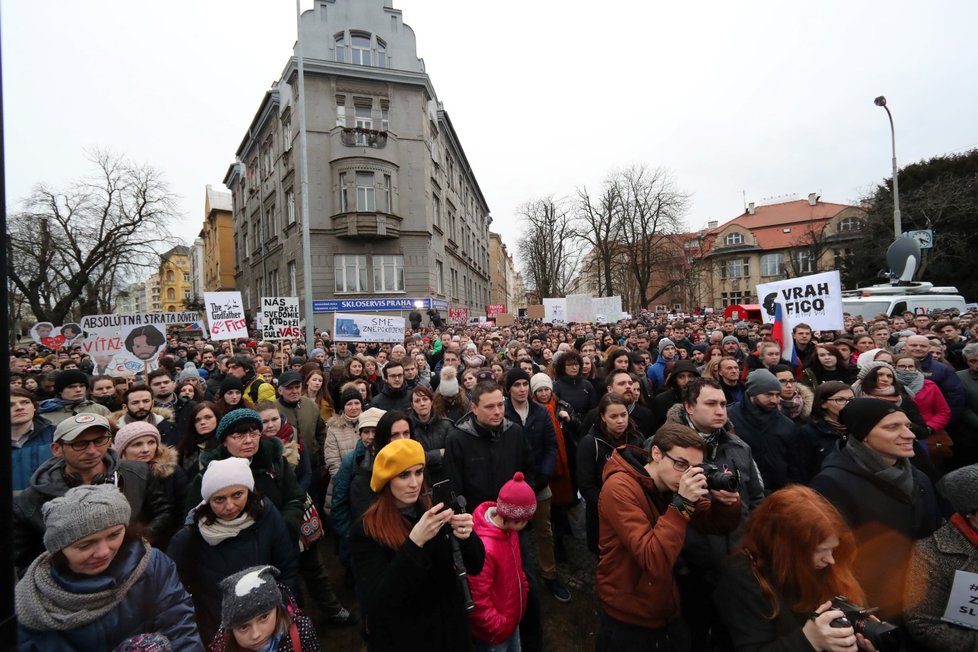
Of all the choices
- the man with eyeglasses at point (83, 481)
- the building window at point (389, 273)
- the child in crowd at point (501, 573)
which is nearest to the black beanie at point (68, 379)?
the man with eyeglasses at point (83, 481)

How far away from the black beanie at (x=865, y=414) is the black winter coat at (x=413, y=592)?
2.18 m

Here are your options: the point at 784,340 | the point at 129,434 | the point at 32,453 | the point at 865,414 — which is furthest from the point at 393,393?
the point at 784,340

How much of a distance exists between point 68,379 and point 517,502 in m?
4.89

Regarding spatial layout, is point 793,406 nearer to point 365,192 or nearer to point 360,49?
point 365,192

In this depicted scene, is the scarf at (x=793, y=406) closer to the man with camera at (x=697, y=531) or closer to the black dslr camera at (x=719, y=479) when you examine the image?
the man with camera at (x=697, y=531)

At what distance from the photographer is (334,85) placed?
24.8m

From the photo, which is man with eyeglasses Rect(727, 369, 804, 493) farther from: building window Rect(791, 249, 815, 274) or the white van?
building window Rect(791, 249, 815, 274)

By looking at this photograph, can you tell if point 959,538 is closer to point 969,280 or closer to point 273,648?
point 273,648

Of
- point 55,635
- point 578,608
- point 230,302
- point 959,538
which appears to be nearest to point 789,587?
point 959,538

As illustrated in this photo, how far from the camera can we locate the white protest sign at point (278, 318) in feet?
36.2

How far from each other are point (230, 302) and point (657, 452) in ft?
35.2

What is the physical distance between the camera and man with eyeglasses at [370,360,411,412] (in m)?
5.12

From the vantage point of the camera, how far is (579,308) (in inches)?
737

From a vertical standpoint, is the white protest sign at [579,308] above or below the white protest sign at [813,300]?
above
